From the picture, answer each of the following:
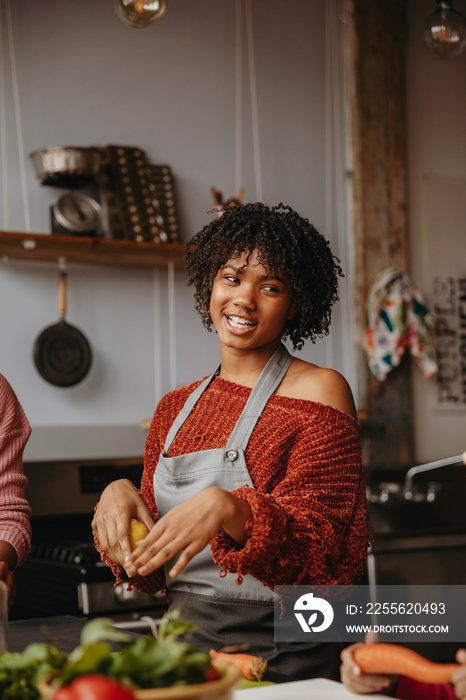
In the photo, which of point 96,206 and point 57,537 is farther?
point 96,206

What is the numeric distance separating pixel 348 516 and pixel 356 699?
0.44m

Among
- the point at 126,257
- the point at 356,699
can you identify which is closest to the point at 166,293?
the point at 126,257

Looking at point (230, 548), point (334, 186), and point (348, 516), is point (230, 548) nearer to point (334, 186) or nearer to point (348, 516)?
point (348, 516)

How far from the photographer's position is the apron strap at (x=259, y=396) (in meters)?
1.52

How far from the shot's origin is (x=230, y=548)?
130 centimetres

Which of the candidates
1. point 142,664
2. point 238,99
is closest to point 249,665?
point 142,664

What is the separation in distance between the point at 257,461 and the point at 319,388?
0.58ft

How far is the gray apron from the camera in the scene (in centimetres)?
142

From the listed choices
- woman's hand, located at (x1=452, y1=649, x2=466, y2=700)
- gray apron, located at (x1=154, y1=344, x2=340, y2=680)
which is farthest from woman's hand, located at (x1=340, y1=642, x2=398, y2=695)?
gray apron, located at (x1=154, y1=344, x2=340, y2=680)

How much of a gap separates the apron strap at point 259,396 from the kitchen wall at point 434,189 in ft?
8.54

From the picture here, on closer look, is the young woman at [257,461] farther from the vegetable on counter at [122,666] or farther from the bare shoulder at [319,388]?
the vegetable on counter at [122,666]

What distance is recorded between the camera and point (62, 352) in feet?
10.7

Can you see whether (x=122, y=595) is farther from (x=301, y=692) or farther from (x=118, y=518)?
(x=301, y=692)

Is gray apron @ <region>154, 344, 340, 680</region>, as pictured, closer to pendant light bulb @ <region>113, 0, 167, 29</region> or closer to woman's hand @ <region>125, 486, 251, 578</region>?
woman's hand @ <region>125, 486, 251, 578</region>
